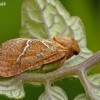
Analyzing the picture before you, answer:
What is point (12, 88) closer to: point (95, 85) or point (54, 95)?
point (54, 95)

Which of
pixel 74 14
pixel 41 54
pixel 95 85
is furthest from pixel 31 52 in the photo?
pixel 74 14

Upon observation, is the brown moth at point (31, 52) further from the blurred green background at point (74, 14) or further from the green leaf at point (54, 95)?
the blurred green background at point (74, 14)

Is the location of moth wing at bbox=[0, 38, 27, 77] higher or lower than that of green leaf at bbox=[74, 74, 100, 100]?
higher

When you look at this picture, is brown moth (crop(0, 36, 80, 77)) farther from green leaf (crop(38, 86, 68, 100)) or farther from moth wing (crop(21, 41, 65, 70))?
green leaf (crop(38, 86, 68, 100))

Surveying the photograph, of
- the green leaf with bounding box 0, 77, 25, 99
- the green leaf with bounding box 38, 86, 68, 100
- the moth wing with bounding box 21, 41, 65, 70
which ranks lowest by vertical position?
the green leaf with bounding box 38, 86, 68, 100

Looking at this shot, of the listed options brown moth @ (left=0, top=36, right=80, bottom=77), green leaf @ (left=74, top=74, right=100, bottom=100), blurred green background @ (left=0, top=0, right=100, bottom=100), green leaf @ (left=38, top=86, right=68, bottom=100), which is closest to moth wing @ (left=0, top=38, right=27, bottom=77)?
brown moth @ (left=0, top=36, right=80, bottom=77)

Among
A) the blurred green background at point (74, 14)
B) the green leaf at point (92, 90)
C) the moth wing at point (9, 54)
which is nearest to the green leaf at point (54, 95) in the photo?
the green leaf at point (92, 90)

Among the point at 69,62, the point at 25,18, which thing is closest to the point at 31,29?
the point at 25,18

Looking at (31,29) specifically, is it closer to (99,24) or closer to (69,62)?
(69,62)
